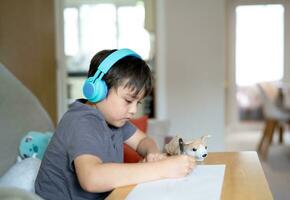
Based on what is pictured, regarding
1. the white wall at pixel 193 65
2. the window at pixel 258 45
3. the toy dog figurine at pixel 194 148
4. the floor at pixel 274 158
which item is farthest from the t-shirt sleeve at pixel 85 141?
the window at pixel 258 45

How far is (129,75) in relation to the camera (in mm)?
1206

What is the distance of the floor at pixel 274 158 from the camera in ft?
11.4

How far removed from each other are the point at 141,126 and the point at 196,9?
2.09 m

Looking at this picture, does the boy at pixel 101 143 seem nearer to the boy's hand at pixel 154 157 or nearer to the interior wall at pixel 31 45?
the boy's hand at pixel 154 157

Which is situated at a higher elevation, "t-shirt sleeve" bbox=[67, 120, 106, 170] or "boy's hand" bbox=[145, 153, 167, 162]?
"t-shirt sleeve" bbox=[67, 120, 106, 170]

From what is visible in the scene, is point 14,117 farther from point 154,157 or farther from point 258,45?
point 258,45

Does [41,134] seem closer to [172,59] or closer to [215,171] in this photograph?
[215,171]

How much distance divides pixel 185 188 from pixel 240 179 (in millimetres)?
178

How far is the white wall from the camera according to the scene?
12.9ft

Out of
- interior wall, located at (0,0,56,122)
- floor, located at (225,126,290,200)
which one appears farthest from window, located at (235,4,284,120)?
interior wall, located at (0,0,56,122)

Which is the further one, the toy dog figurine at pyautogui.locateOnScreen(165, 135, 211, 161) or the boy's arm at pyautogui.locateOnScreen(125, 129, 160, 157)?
the boy's arm at pyautogui.locateOnScreen(125, 129, 160, 157)

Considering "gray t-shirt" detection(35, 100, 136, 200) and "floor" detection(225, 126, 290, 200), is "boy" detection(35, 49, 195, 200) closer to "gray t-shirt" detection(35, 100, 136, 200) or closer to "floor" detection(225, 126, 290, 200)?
"gray t-shirt" detection(35, 100, 136, 200)

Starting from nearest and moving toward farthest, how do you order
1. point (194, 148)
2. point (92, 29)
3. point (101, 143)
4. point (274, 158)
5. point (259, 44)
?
point (101, 143) < point (194, 148) < point (274, 158) < point (259, 44) < point (92, 29)

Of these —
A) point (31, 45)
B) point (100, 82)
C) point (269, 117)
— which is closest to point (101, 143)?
point (100, 82)
